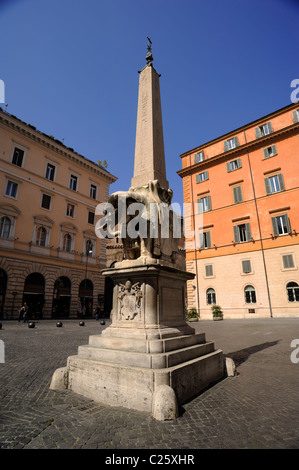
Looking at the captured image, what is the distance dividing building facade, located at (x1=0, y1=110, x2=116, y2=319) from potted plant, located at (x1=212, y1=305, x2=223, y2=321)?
12598 mm

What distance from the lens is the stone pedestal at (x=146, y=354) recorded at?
9.79 ft

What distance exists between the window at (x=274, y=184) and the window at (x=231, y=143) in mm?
5615

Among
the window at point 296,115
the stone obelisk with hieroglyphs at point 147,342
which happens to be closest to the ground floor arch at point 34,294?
the stone obelisk with hieroglyphs at point 147,342

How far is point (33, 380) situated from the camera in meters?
4.17

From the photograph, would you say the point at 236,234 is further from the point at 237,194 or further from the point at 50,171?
the point at 50,171

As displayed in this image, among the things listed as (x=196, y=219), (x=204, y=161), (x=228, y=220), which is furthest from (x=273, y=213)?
(x=204, y=161)

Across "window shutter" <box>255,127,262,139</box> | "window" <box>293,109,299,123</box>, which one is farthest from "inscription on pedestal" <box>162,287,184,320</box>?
"window shutter" <box>255,127,262,139</box>

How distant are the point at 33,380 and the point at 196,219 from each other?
2257cm

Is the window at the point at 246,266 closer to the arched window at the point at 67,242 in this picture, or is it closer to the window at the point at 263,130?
the window at the point at 263,130

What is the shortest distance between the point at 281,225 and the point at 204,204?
303 inches

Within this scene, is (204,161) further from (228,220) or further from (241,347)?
(241,347)
